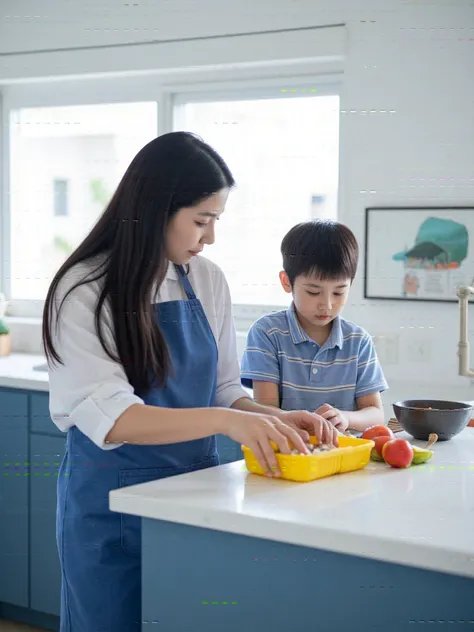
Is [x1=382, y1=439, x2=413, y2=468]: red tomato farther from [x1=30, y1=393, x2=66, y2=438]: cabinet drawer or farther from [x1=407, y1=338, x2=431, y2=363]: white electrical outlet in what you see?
[x1=30, y1=393, x2=66, y2=438]: cabinet drawer

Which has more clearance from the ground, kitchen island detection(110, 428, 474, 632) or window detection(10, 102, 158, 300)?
window detection(10, 102, 158, 300)

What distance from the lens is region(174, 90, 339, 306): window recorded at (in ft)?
10.5

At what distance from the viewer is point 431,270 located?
2891 mm

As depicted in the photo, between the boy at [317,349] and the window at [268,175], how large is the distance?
1199 mm

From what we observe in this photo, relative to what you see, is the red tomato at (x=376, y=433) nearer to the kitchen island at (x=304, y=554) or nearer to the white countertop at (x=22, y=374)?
the kitchen island at (x=304, y=554)

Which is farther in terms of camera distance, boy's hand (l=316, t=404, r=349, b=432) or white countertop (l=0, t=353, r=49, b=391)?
white countertop (l=0, t=353, r=49, b=391)

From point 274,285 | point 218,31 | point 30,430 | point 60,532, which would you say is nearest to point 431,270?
point 274,285

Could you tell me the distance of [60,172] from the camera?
12.6 ft

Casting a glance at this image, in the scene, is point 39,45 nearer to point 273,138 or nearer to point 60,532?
point 273,138

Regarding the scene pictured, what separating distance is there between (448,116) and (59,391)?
1803 millimetres

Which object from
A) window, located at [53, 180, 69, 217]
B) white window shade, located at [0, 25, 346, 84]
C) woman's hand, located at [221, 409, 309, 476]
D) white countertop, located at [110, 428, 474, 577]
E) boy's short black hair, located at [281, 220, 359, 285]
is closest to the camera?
white countertop, located at [110, 428, 474, 577]

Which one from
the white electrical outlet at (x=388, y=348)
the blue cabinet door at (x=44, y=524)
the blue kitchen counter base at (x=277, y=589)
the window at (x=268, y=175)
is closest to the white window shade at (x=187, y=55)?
the window at (x=268, y=175)

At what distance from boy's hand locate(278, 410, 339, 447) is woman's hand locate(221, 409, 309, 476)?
0.09 m

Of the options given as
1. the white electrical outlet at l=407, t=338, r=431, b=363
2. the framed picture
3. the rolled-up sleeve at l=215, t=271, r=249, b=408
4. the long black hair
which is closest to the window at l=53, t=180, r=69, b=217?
the framed picture
